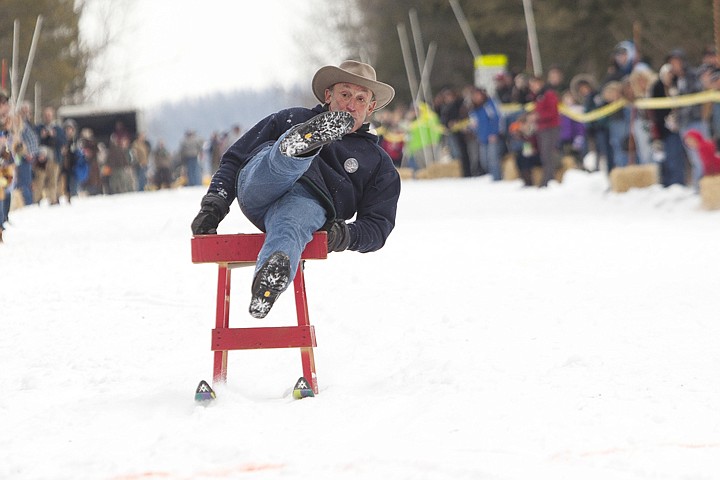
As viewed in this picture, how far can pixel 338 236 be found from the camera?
5.30 m

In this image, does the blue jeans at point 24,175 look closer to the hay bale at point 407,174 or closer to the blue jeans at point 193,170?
the hay bale at point 407,174

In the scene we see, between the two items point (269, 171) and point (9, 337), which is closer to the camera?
point (269, 171)

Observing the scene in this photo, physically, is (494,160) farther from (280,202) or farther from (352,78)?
(280,202)

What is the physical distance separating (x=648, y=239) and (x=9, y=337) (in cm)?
623

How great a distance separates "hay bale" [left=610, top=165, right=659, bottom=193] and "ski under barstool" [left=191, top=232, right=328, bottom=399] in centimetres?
1110

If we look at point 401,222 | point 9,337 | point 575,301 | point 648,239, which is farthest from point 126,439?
point 401,222

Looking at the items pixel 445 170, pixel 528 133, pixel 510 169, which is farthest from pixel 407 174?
pixel 528 133

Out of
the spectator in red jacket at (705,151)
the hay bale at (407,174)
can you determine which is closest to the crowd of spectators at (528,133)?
the spectator in red jacket at (705,151)

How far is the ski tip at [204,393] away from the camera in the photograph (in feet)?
16.5

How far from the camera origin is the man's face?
18.2 ft

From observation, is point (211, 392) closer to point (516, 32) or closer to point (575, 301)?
point (575, 301)

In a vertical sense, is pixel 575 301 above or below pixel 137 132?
below

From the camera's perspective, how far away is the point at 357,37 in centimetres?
5447

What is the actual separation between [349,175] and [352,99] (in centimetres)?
34
